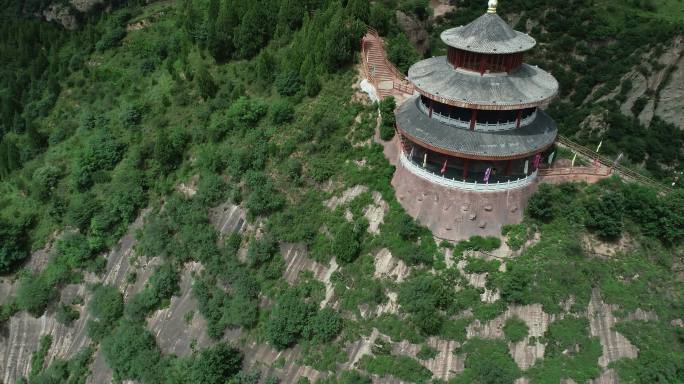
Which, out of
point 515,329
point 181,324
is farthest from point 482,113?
point 181,324

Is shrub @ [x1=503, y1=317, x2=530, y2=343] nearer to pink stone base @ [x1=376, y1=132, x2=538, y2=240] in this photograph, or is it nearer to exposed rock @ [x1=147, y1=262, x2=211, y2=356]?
pink stone base @ [x1=376, y1=132, x2=538, y2=240]

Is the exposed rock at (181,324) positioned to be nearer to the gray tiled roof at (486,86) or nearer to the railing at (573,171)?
the gray tiled roof at (486,86)

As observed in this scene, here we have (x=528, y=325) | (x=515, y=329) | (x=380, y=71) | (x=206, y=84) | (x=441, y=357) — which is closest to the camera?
(x=515, y=329)

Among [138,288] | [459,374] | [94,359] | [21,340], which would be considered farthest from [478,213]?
[21,340]

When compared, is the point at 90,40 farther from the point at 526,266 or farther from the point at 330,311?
the point at 526,266

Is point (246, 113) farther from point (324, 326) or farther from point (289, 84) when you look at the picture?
point (324, 326)

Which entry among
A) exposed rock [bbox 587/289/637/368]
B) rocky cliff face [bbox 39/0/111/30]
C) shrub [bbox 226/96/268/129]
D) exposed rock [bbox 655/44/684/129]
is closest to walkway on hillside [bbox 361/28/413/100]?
shrub [bbox 226/96/268/129]

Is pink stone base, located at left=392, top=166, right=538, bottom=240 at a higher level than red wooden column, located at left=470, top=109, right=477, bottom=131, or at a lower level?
lower
